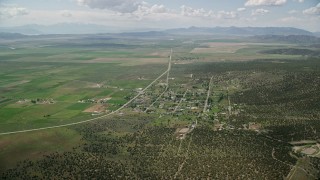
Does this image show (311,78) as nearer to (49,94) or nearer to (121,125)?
(121,125)

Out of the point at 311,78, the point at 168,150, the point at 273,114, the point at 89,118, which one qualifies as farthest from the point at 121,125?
the point at 311,78

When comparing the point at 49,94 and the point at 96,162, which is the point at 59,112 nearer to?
the point at 49,94

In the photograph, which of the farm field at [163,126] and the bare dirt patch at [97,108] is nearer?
the farm field at [163,126]

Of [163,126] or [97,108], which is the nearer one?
[163,126]

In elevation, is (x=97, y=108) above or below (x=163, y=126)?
below

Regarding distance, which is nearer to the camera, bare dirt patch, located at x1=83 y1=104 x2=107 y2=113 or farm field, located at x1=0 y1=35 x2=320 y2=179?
farm field, located at x1=0 y1=35 x2=320 y2=179

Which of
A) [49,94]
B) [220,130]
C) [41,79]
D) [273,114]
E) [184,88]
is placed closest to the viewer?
[220,130]

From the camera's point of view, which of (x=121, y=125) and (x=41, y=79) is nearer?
(x=121, y=125)

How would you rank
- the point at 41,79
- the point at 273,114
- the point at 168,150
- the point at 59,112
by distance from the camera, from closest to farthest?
the point at 168,150, the point at 273,114, the point at 59,112, the point at 41,79
